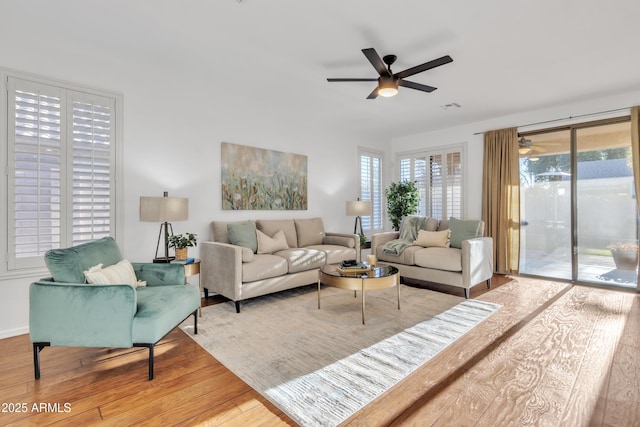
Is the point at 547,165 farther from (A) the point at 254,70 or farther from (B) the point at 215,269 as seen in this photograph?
(B) the point at 215,269

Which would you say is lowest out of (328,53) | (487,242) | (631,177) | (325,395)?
(325,395)

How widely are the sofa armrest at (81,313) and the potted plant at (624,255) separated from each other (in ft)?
19.2

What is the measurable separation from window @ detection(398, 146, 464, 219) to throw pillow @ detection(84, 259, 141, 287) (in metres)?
5.36

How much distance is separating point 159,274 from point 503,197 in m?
5.21

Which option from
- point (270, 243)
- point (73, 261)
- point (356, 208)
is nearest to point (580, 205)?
point (356, 208)

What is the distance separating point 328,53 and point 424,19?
95 cm

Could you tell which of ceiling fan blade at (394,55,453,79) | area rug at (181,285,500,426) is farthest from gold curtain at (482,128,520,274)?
ceiling fan blade at (394,55,453,79)

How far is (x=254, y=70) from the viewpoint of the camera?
11.6ft

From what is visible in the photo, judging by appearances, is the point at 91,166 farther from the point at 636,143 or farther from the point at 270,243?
the point at 636,143

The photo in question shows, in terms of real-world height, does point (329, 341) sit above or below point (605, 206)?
below

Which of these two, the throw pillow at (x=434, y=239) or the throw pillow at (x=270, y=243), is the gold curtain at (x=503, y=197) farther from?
the throw pillow at (x=270, y=243)

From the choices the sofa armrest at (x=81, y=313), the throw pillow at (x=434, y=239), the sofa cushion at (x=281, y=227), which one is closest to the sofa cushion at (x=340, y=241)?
the sofa cushion at (x=281, y=227)

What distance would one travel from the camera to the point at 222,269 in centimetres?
351

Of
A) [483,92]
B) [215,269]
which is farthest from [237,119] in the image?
[483,92]
